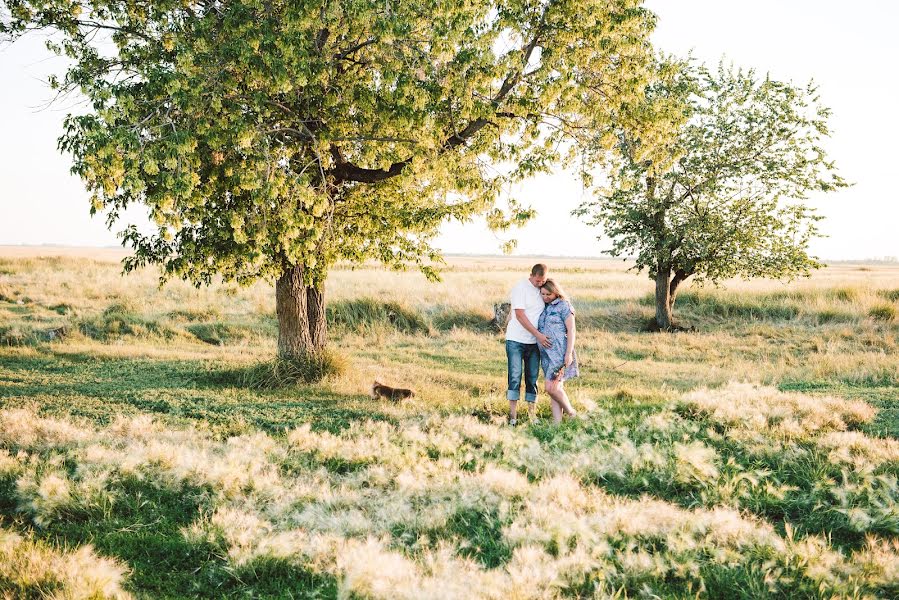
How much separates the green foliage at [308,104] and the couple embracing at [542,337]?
2.97 m

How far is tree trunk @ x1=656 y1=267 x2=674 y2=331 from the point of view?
25.8 metres

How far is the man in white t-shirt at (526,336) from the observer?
9773 millimetres

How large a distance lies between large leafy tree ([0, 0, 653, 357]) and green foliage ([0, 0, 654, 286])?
37mm

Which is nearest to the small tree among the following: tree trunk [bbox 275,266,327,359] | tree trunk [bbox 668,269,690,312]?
tree trunk [bbox 668,269,690,312]

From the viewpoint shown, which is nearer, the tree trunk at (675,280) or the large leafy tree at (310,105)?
the large leafy tree at (310,105)

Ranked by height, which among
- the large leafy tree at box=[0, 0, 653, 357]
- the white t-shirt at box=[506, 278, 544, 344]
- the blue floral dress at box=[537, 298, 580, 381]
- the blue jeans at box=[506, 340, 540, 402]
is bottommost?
the blue jeans at box=[506, 340, 540, 402]

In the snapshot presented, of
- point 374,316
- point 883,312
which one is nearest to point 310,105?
point 374,316

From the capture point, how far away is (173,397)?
11789 mm

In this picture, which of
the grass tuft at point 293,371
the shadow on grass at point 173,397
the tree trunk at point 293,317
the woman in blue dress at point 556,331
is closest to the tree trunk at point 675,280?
the grass tuft at point 293,371

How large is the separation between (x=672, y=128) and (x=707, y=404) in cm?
605

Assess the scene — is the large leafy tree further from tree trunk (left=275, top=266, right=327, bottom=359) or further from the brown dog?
the brown dog

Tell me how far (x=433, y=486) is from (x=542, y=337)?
355 centimetres

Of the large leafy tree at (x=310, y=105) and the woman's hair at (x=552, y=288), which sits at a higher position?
the large leafy tree at (x=310, y=105)

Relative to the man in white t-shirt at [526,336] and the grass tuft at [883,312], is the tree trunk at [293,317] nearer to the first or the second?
the man in white t-shirt at [526,336]
